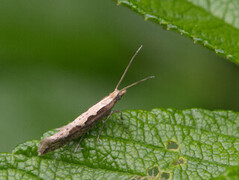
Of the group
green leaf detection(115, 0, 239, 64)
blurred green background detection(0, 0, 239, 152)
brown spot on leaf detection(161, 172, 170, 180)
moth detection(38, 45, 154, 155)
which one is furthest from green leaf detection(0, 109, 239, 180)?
blurred green background detection(0, 0, 239, 152)

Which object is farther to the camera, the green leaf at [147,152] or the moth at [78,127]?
the moth at [78,127]

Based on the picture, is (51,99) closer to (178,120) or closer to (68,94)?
(68,94)

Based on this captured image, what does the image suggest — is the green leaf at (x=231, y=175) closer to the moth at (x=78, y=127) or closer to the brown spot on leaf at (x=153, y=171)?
the brown spot on leaf at (x=153, y=171)

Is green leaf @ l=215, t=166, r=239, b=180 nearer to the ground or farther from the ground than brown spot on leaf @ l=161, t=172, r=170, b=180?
nearer to the ground

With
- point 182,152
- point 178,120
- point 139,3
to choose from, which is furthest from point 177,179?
point 139,3

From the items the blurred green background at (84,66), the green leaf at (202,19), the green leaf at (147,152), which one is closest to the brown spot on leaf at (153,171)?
the green leaf at (147,152)

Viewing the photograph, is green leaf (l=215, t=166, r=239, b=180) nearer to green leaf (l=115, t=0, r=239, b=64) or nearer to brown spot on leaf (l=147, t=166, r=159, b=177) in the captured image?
brown spot on leaf (l=147, t=166, r=159, b=177)

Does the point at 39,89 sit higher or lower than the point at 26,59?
lower
